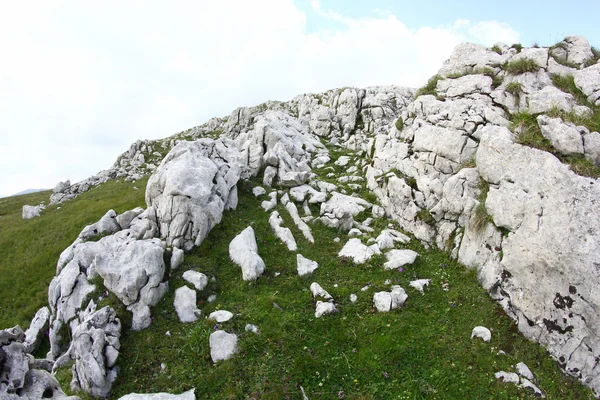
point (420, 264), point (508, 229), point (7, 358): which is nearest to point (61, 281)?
point (7, 358)

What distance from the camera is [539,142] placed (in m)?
15.2

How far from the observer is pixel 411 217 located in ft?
68.6

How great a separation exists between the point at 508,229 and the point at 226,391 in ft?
48.3

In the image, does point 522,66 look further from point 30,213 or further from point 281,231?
point 30,213

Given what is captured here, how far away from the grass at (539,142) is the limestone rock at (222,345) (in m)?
16.7

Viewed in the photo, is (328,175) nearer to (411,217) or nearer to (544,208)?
(411,217)

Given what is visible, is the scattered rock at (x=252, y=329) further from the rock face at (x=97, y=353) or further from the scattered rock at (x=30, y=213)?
the scattered rock at (x=30, y=213)

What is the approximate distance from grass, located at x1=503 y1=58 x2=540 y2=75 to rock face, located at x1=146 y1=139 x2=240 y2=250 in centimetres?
2181

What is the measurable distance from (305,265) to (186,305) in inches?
264

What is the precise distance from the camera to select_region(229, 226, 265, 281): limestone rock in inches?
674

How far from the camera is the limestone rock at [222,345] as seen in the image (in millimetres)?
12844

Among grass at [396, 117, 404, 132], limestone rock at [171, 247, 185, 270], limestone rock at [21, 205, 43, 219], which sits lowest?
limestone rock at [21, 205, 43, 219]

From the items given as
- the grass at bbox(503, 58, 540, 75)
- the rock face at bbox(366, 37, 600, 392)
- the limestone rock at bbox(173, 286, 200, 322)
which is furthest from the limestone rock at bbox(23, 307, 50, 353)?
the grass at bbox(503, 58, 540, 75)

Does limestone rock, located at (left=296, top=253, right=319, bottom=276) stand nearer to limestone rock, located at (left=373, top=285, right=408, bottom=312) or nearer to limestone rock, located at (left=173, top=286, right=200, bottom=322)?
limestone rock, located at (left=373, top=285, right=408, bottom=312)
